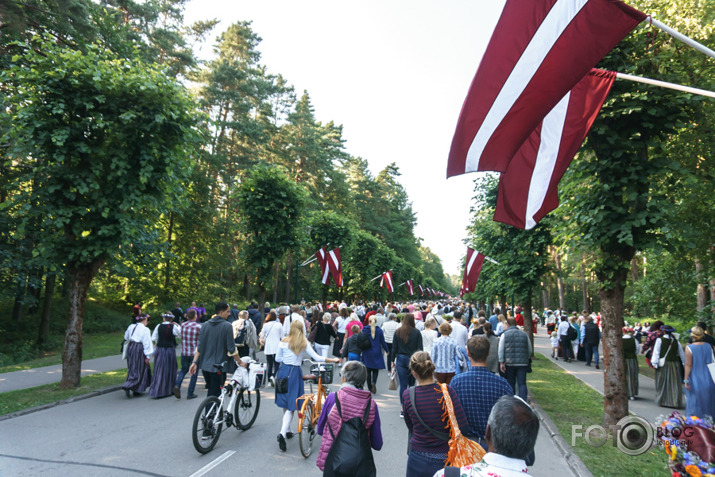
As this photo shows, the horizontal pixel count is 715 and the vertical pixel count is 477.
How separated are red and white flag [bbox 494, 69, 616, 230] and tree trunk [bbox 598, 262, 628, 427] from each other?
3213 mm

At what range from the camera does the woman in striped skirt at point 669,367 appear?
10.3 meters

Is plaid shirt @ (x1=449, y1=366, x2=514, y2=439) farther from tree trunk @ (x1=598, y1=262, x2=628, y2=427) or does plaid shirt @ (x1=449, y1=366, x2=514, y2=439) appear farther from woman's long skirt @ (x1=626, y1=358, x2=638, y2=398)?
woman's long skirt @ (x1=626, y1=358, x2=638, y2=398)

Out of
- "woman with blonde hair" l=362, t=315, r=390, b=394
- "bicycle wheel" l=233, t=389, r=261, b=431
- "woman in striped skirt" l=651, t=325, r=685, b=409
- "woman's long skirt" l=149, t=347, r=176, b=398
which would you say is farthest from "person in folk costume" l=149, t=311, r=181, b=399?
"woman in striped skirt" l=651, t=325, r=685, b=409

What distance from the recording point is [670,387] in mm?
10406

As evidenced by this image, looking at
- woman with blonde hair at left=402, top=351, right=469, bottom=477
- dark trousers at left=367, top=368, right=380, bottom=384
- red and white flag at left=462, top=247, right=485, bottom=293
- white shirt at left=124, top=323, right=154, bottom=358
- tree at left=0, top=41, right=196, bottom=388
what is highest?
tree at left=0, top=41, right=196, bottom=388

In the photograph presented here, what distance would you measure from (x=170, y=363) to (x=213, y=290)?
22.2 metres

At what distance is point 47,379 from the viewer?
12297 mm

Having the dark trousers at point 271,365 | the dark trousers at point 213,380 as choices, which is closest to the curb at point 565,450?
the dark trousers at point 213,380

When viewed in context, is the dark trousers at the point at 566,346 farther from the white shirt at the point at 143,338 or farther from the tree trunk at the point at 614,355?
the white shirt at the point at 143,338

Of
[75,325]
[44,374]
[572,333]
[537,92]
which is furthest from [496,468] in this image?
[572,333]

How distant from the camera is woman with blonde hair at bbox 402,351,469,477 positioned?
371 cm

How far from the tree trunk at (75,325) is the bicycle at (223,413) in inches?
223

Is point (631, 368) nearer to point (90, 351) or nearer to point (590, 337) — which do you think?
point (590, 337)

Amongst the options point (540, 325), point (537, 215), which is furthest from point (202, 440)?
point (540, 325)
